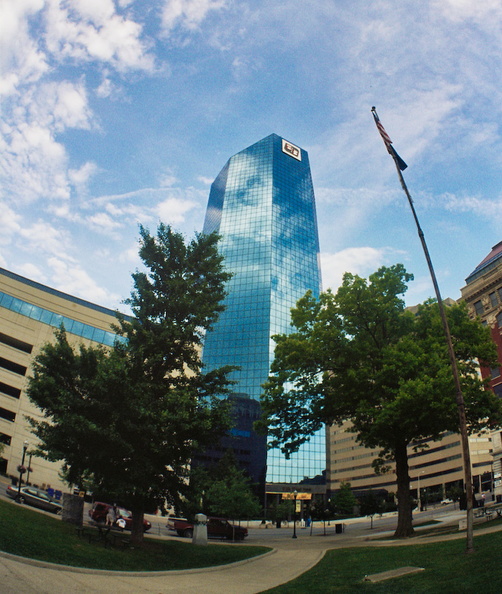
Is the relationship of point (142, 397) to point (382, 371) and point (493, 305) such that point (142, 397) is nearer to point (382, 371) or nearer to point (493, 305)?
point (382, 371)

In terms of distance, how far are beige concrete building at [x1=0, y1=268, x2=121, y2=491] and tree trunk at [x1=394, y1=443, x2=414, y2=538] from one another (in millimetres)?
37874

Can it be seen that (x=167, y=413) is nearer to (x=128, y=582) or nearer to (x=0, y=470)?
(x=128, y=582)

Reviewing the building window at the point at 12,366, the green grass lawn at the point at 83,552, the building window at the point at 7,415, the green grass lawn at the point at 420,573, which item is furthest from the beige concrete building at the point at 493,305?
the building window at the point at 7,415

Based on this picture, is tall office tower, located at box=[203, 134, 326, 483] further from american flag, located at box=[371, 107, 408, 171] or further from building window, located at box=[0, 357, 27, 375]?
american flag, located at box=[371, 107, 408, 171]

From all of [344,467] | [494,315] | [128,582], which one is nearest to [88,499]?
[128,582]

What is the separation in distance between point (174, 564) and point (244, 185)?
143204mm

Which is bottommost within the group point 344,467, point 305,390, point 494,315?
point 344,467

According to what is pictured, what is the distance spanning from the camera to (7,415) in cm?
5178

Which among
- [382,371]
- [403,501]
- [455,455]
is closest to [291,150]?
[455,455]

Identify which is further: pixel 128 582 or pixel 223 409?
pixel 223 409

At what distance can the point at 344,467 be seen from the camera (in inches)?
5787

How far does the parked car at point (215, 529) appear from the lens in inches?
1289

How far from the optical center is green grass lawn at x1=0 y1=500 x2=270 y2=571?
12.4m

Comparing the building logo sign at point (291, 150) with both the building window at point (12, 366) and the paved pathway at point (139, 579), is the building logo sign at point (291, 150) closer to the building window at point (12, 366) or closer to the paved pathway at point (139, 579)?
the building window at point (12, 366)
